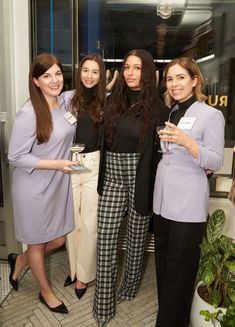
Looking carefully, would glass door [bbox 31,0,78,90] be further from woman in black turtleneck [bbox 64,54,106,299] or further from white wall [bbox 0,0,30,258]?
woman in black turtleneck [bbox 64,54,106,299]

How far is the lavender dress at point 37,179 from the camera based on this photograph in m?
2.03

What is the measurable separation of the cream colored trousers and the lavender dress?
142 mm

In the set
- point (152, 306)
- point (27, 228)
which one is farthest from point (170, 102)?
point (152, 306)

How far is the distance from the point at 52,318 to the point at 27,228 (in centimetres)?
65

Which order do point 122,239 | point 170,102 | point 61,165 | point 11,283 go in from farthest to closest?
1. point 122,239
2. point 11,283
3. point 170,102
4. point 61,165

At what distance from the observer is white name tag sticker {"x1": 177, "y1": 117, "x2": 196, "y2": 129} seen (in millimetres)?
1777

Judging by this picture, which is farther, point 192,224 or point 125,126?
point 125,126

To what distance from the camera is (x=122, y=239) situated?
9.64 feet

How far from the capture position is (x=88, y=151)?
7.53 ft

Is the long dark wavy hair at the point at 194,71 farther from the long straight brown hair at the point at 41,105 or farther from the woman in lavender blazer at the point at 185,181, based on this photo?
the long straight brown hair at the point at 41,105

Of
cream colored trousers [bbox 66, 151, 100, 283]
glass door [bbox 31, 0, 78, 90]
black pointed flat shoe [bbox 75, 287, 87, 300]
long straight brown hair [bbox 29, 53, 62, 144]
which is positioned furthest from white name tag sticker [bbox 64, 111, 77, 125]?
black pointed flat shoe [bbox 75, 287, 87, 300]

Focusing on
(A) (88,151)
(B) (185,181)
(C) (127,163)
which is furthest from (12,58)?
(B) (185,181)

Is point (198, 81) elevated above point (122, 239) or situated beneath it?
elevated above

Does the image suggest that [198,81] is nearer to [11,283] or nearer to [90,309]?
[90,309]
